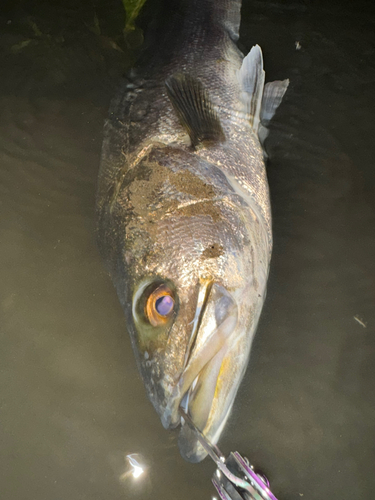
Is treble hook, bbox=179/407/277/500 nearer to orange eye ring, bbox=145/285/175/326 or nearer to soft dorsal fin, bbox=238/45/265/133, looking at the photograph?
orange eye ring, bbox=145/285/175/326

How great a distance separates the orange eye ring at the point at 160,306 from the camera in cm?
144

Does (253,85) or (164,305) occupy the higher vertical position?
(253,85)

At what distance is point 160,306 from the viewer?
4.77ft

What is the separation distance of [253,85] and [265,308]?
1.39 m

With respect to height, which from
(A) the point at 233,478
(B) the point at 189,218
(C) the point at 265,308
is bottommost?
(A) the point at 233,478

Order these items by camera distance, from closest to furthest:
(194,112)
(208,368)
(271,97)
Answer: (208,368)
(194,112)
(271,97)

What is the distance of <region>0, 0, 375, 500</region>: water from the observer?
1986 mm

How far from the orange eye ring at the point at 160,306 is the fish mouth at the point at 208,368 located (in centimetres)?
13

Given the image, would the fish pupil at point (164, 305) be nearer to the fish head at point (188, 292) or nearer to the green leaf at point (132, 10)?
the fish head at point (188, 292)

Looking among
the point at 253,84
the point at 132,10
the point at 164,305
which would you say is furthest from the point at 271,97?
the point at 164,305

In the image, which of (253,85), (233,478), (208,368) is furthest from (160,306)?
(253,85)

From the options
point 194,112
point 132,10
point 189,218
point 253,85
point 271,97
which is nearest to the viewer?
point 189,218

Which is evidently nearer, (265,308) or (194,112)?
(194,112)

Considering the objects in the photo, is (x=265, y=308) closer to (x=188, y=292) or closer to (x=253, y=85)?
(x=188, y=292)
